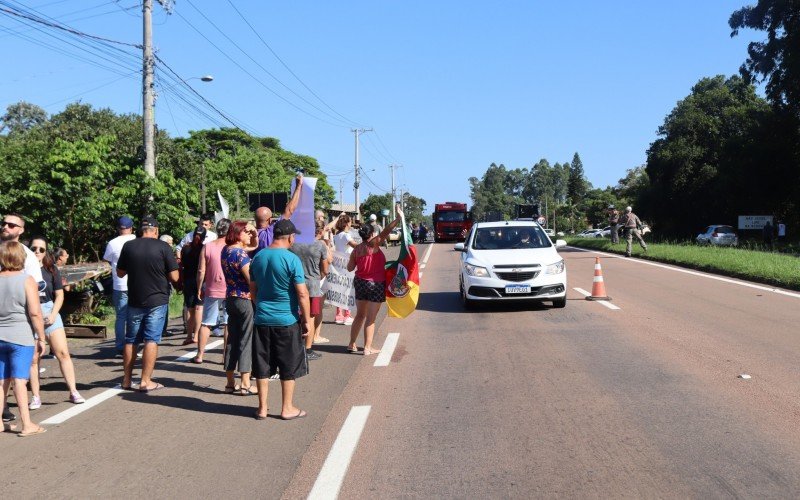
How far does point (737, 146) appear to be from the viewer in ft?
159

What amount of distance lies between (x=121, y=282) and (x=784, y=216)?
50274mm

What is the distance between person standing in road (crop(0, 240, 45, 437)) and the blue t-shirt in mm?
1844

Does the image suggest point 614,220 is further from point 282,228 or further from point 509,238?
point 282,228

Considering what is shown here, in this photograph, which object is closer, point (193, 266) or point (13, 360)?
point (13, 360)

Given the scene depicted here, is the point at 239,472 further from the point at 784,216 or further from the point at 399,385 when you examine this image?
the point at 784,216

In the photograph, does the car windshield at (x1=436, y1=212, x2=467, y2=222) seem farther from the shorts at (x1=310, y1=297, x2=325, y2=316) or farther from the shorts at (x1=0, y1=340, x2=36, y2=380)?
the shorts at (x1=0, y1=340, x2=36, y2=380)

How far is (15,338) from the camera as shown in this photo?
610cm

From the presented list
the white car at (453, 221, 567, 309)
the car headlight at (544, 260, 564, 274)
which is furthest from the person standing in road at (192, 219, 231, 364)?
the car headlight at (544, 260, 564, 274)

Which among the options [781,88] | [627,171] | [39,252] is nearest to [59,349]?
[39,252]

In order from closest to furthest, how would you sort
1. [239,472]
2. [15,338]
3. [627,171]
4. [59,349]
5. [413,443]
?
[239,472] → [413,443] → [15,338] → [59,349] → [627,171]

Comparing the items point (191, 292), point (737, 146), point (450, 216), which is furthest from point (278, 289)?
point (450, 216)

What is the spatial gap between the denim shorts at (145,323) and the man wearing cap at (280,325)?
166 centimetres

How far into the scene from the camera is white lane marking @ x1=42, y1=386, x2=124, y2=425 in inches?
262

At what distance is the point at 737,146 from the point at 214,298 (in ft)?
153
